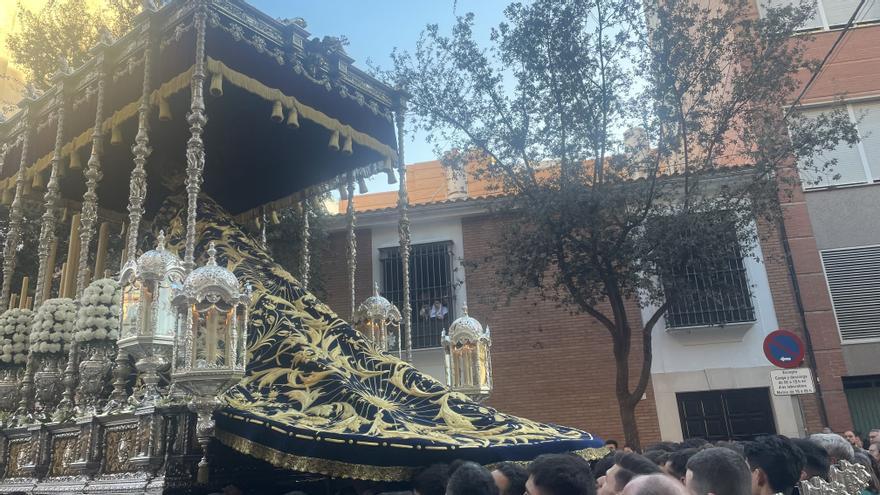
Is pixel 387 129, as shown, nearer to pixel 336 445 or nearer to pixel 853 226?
pixel 336 445

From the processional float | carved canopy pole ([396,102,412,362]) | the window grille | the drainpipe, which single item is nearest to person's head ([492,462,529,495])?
the processional float

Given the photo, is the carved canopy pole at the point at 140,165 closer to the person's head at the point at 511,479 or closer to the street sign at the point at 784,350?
the person's head at the point at 511,479

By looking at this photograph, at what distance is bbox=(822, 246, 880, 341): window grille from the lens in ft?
35.9

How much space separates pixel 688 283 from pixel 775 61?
3.22m

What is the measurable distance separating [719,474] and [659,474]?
1.85ft

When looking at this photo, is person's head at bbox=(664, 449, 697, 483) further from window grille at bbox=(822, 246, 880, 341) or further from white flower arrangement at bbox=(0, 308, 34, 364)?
window grille at bbox=(822, 246, 880, 341)

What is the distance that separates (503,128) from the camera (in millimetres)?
9648

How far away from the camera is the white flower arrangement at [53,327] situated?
20.1 ft

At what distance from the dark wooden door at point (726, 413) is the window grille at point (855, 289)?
6.02 ft

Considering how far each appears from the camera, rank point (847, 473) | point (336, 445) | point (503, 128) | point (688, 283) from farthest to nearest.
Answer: point (503, 128) < point (688, 283) < point (336, 445) < point (847, 473)

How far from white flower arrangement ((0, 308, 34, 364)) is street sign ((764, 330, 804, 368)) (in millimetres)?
8037

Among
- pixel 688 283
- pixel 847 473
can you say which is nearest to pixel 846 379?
pixel 688 283

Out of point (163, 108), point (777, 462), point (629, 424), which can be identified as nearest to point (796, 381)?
point (629, 424)

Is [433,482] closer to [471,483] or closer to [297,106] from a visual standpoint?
[471,483]
